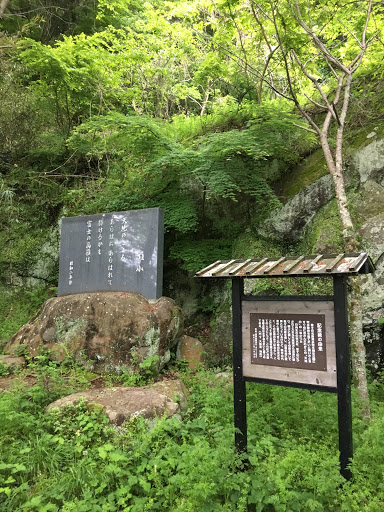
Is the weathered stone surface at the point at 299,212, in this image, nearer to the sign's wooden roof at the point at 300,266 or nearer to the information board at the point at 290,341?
the sign's wooden roof at the point at 300,266

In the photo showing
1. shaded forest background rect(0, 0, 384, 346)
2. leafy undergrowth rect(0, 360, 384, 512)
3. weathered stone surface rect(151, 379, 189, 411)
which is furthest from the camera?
shaded forest background rect(0, 0, 384, 346)

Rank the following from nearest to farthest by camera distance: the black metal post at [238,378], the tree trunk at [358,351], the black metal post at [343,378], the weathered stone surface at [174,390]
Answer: the black metal post at [343,378]
the black metal post at [238,378]
the tree trunk at [358,351]
the weathered stone surface at [174,390]

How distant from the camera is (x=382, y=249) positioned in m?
6.08

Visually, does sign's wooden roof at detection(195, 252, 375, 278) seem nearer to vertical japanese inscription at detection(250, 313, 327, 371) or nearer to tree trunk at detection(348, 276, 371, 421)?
vertical japanese inscription at detection(250, 313, 327, 371)

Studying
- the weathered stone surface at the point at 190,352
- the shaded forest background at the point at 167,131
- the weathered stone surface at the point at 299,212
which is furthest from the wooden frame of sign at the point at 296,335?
the weathered stone surface at the point at 299,212

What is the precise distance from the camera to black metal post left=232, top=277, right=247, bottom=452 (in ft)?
11.9

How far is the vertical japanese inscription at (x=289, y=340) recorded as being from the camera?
329 cm

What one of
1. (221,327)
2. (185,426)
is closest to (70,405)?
(185,426)

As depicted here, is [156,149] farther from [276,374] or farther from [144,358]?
[276,374]

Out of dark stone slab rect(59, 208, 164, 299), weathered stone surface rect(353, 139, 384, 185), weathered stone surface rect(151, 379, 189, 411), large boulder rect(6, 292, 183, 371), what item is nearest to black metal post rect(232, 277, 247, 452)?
weathered stone surface rect(151, 379, 189, 411)

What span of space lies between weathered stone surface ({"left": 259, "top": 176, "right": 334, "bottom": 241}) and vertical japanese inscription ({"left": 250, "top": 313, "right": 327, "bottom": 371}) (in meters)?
4.32

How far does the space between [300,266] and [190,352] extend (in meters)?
4.19

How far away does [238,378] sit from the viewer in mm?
3736

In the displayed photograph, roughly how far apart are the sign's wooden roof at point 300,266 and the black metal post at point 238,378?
7.7 inches
